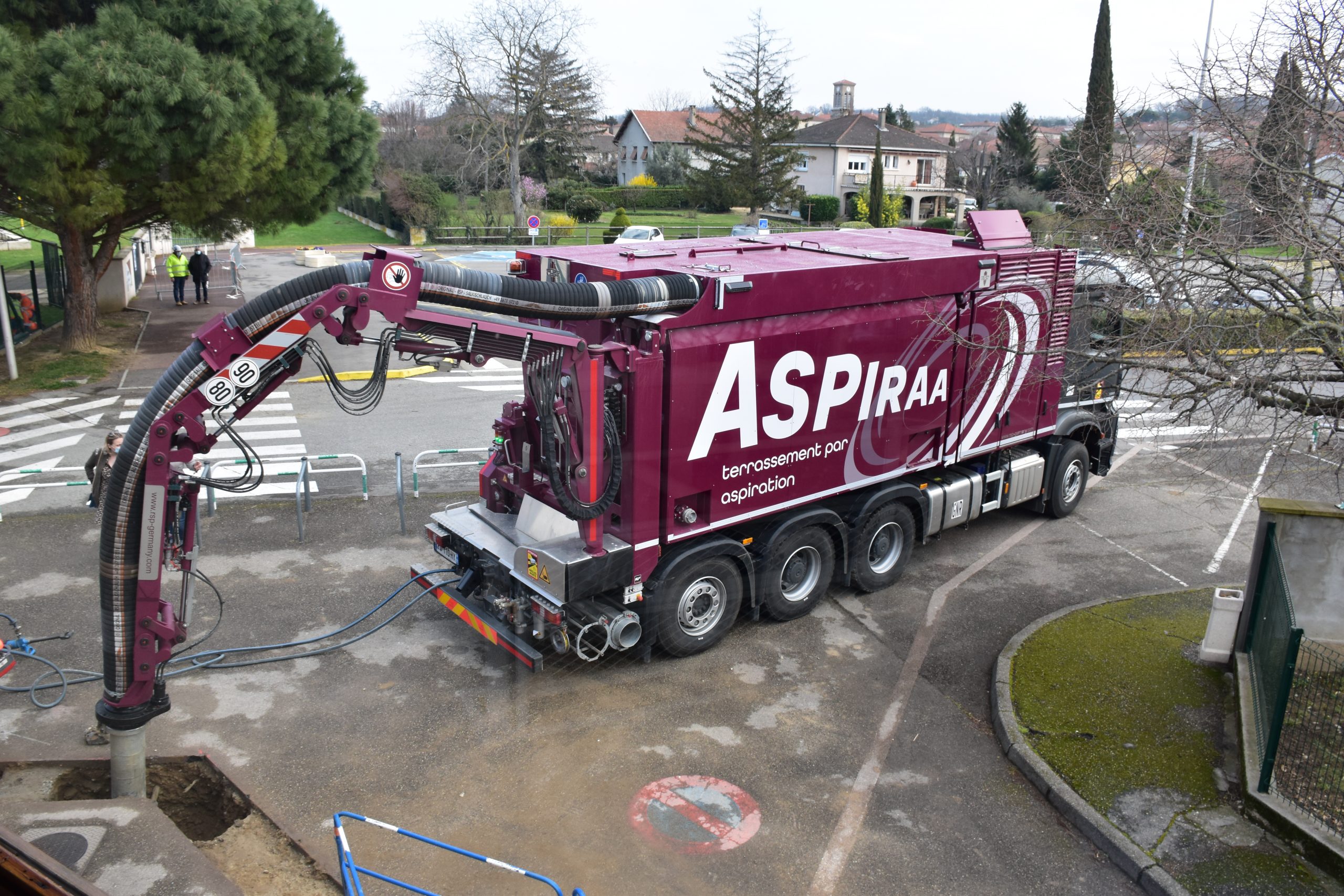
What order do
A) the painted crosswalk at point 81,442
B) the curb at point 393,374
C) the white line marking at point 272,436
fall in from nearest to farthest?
the painted crosswalk at point 81,442 < the white line marking at point 272,436 < the curb at point 393,374

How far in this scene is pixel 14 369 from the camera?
19266 mm

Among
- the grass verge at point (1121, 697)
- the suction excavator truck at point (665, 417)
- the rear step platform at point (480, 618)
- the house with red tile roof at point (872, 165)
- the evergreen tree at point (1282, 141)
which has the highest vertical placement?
the house with red tile roof at point (872, 165)

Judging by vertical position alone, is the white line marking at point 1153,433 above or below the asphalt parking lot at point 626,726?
above

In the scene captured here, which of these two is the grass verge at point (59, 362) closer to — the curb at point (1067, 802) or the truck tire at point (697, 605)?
the truck tire at point (697, 605)

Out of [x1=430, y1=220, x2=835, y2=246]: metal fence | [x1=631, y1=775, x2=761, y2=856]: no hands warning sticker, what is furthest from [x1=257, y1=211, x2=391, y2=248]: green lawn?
[x1=631, y1=775, x2=761, y2=856]: no hands warning sticker

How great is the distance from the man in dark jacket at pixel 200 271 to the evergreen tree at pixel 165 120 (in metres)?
4.43

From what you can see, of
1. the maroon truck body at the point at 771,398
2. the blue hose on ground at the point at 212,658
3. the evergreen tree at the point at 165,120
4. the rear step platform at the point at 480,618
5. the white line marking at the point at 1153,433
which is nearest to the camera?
the maroon truck body at the point at 771,398

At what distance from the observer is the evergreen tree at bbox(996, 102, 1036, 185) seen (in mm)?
53562

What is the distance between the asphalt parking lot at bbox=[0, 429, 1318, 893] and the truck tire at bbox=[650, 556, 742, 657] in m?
0.22

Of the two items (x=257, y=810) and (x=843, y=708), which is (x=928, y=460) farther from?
(x=257, y=810)

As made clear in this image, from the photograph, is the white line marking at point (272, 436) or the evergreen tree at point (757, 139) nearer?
the white line marking at point (272, 436)

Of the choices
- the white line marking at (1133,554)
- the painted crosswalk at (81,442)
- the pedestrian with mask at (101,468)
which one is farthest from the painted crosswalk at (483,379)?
the white line marking at (1133,554)

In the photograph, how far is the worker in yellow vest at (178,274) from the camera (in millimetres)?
28000

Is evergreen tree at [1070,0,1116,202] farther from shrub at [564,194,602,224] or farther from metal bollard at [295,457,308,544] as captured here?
shrub at [564,194,602,224]
